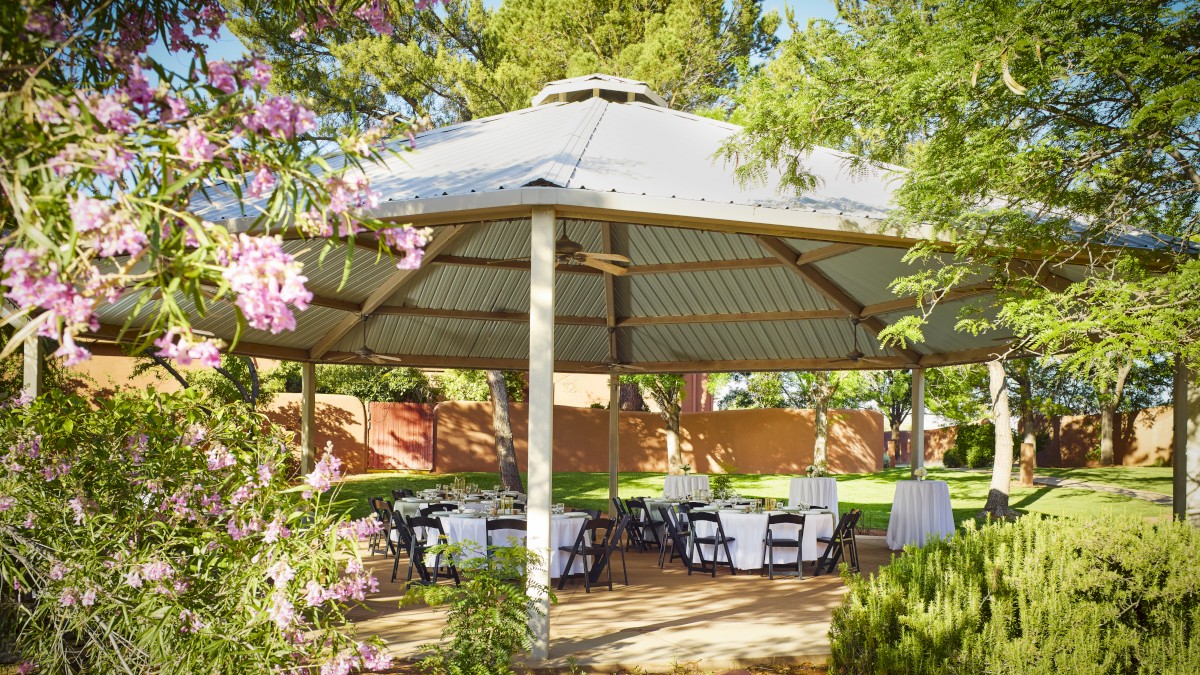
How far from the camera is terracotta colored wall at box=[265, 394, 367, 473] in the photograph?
21.6m

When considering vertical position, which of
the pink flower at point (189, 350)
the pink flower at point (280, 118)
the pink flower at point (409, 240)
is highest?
the pink flower at point (280, 118)

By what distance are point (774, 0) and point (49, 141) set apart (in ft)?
57.3

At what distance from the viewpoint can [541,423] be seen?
229 inches

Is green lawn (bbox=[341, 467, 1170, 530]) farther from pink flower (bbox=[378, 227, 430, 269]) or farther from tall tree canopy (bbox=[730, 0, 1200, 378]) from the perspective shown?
pink flower (bbox=[378, 227, 430, 269])

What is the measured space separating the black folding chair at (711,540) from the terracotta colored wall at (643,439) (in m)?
12.4

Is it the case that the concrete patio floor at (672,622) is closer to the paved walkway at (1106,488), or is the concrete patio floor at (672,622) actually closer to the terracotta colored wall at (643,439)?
the paved walkway at (1106,488)

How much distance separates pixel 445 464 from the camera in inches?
876

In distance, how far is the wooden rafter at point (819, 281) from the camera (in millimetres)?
10172

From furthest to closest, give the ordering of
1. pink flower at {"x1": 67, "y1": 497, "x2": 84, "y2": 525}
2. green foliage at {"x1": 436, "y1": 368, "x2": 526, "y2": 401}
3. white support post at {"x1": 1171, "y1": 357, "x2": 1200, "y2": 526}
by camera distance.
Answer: green foliage at {"x1": 436, "y1": 368, "x2": 526, "y2": 401} → white support post at {"x1": 1171, "y1": 357, "x2": 1200, "y2": 526} → pink flower at {"x1": 67, "y1": 497, "x2": 84, "y2": 525}

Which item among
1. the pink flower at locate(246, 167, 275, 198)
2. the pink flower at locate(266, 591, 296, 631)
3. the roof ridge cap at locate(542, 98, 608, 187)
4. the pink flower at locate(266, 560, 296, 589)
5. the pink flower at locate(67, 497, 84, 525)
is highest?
the roof ridge cap at locate(542, 98, 608, 187)

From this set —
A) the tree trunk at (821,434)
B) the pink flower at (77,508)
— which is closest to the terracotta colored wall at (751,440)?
the tree trunk at (821,434)

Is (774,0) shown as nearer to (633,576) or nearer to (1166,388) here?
(633,576)

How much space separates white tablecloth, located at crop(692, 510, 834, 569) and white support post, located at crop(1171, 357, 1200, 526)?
3.40 m

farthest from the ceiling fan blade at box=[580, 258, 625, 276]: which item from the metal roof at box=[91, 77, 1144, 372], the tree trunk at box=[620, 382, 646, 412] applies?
the tree trunk at box=[620, 382, 646, 412]
